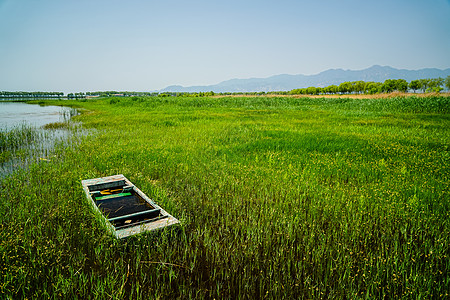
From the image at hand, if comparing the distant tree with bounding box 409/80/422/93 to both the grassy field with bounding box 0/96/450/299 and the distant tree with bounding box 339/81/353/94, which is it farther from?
the grassy field with bounding box 0/96/450/299

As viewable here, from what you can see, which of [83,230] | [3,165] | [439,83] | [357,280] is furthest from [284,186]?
[439,83]

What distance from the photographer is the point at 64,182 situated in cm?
559

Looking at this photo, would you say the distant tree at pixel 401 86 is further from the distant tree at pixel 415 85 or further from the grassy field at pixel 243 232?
the grassy field at pixel 243 232

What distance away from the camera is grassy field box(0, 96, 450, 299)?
2787 mm

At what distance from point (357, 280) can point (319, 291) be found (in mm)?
550

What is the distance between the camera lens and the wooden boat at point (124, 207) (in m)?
3.42

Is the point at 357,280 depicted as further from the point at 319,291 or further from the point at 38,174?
the point at 38,174

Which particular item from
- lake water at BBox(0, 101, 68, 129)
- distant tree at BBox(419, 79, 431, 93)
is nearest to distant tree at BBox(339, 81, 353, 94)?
distant tree at BBox(419, 79, 431, 93)

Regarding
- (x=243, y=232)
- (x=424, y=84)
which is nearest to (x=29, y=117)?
(x=243, y=232)

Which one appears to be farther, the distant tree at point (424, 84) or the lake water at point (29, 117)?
the distant tree at point (424, 84)

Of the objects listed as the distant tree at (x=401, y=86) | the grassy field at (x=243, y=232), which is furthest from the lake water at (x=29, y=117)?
the distant tree at (x=401, y=86)

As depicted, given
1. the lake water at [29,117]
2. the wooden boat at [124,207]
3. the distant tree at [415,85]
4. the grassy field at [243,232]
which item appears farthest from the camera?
the distant tree at [415,85]

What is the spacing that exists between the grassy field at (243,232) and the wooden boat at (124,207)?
162 mm

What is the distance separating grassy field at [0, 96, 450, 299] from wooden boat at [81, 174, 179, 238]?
0.16 m
